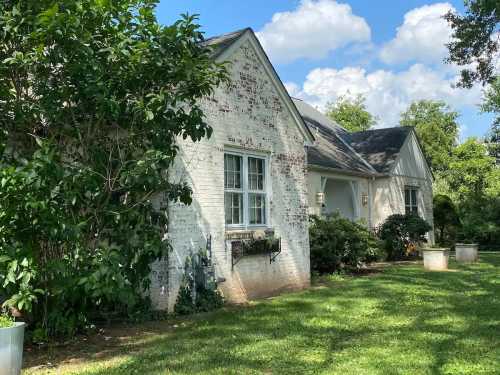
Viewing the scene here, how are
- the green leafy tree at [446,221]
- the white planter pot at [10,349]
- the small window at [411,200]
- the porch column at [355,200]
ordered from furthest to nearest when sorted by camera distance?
the green leafy tree at [446,221], the small window at [411,200], the porch column at [355,200], the white planter pot at [10,349]

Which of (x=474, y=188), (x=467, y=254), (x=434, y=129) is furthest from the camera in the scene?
(x=434, y=129)

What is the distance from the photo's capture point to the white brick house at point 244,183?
9195 millimetres

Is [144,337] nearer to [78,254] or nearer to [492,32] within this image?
[78,254]

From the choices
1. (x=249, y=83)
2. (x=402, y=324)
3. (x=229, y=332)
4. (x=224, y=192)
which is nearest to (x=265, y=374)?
(x=229, y=332)

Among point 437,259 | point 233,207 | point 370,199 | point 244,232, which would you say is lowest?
point 437,259

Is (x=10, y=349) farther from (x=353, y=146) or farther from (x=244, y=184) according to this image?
(x=353, y=146)

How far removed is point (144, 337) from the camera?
7191 millimetres

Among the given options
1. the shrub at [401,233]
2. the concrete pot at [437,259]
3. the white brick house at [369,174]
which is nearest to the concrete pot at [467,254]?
the shrub at [401,233]

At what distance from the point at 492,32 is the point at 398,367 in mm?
15147

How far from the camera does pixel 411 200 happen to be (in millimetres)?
22094

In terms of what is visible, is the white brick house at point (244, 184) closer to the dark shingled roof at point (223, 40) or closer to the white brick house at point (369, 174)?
the dark shingled roof at point (223, 40)

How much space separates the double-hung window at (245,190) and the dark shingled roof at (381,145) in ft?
34.2

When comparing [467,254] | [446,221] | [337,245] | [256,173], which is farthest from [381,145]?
[256,173]

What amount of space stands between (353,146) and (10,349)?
64.9ft
